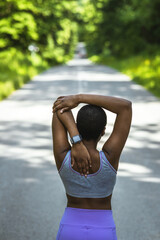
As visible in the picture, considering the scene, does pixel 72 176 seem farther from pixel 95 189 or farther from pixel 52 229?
pixel 52 229

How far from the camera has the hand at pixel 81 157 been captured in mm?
2135

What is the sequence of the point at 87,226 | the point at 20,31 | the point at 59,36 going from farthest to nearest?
the point at 59,36
the point at 20,31
the point at 87,226

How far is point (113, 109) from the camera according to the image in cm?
234

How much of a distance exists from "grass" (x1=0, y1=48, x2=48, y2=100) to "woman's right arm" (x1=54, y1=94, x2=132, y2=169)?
13.4 metres

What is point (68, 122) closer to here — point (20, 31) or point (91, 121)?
point (91, 121)

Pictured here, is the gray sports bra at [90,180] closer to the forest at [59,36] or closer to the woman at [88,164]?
the woman at [88,164]

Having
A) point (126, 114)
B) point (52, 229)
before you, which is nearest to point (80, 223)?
point (126, 114)

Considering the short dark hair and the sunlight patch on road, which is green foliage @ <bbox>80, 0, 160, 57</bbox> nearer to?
the sunlight patch on road

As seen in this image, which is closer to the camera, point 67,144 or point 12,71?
point 67,144

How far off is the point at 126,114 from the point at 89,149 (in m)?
0.32

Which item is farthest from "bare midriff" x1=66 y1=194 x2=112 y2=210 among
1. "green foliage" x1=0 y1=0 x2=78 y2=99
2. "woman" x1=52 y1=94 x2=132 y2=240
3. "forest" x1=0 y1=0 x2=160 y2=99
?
"green foliage" x1=0 y1=0 x2=78 y2=99

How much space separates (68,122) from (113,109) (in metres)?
0.29

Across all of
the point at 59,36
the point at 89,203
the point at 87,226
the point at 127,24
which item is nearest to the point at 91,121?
the point at 89,203

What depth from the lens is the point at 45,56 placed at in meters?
44.9
